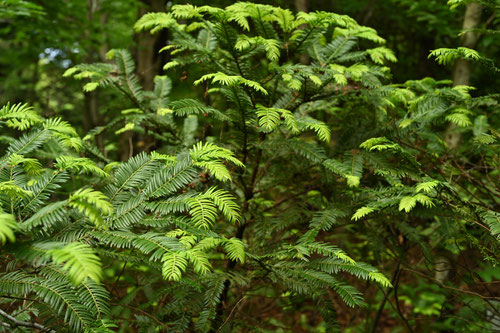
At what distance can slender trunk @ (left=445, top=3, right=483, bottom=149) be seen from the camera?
3482 mm

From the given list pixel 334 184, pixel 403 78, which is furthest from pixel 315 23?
pixel 403 78

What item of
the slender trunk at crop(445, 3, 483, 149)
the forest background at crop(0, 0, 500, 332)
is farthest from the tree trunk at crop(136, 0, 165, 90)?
the slender trunk at crop(445, 3, 483, 149)

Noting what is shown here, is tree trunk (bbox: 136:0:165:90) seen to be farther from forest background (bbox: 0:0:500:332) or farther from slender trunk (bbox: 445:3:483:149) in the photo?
slender trunk (bbox: 445:3:483:149)

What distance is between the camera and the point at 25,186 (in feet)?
5.72

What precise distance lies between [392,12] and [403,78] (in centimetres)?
124

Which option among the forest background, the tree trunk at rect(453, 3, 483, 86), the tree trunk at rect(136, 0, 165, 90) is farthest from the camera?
the tree trunk at rect(136, 0, 165, 90)

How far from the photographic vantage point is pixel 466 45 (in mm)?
3527

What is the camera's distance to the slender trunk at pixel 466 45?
3.48m

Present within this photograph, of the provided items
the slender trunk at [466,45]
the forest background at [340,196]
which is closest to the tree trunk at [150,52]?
the forest background at [340,196]

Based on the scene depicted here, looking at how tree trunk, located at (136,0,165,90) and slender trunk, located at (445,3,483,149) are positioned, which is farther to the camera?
tree trunk, located at (136,0,165,90)

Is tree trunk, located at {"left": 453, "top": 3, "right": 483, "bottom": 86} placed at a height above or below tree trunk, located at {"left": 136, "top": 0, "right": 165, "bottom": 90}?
above

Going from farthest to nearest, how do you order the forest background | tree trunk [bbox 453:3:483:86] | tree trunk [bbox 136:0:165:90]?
tree trunk [bbox 136:0:165:90]
tree trunk [bbox 453:3:483:86]
the forest background

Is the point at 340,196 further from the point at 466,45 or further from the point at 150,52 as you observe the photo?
the point at 150,52

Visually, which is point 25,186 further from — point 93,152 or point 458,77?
point 458,77
